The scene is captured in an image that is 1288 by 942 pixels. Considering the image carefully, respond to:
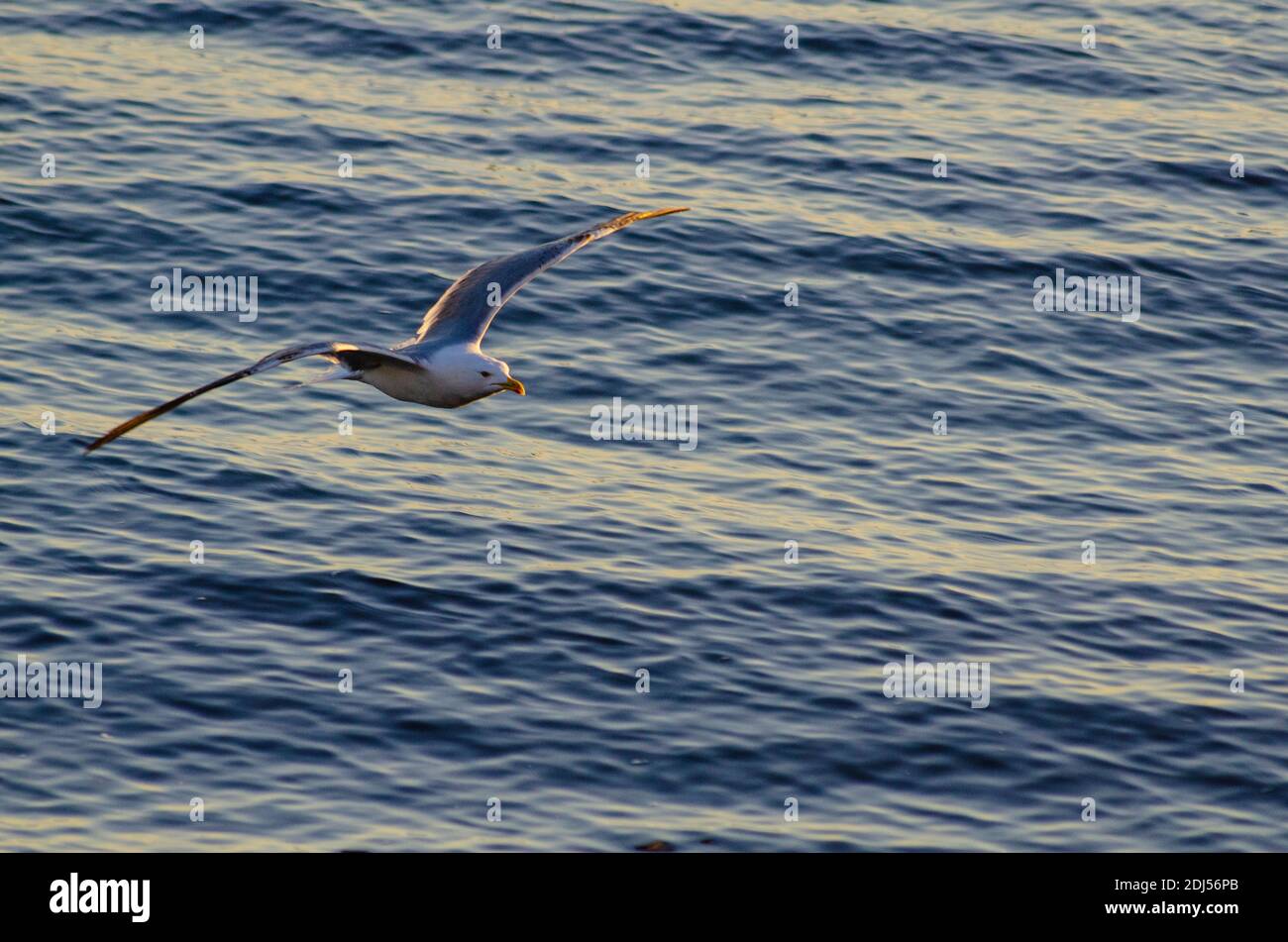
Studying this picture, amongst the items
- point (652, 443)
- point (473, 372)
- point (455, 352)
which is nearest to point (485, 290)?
point (455, 352)

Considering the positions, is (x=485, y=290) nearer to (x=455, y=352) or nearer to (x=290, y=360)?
(x=455, y=352)

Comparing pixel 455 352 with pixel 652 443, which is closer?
pixel 455 352

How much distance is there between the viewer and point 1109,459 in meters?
18.4

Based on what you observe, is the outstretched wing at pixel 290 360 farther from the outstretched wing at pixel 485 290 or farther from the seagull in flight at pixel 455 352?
the outstretched wing at pixel 485 290

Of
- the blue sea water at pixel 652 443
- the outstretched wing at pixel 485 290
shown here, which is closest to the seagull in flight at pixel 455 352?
the outstretched wing at pixel 485 290

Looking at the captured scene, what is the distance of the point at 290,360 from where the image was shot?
11.3m

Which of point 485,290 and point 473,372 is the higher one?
point 485,290

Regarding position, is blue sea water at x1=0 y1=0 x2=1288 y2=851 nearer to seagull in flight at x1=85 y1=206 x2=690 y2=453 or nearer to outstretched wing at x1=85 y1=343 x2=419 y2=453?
seagull in flight at x1=85 y1=206 x2=690 y2=453

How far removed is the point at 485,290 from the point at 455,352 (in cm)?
98

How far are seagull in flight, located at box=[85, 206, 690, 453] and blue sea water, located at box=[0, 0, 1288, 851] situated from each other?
224cm

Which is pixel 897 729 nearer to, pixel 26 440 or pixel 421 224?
pixel 26 440

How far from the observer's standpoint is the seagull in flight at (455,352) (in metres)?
13.0

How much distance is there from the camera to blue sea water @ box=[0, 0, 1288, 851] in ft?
44.2

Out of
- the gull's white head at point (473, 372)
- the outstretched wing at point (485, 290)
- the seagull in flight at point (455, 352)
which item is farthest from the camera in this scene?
the outstretched wing at point (485, 290)
